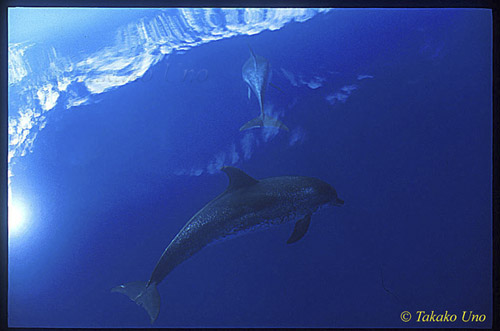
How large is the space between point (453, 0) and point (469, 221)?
9.26 ft

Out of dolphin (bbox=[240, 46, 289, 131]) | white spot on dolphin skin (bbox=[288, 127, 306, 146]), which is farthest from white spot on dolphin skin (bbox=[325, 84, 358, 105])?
dolphin (bbox=[240, 46, 289, 131])

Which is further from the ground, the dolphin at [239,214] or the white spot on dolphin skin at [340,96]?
the white spot on dolphin skin at [340,96]

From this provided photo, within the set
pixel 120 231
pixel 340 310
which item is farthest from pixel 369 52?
pixel 120 231

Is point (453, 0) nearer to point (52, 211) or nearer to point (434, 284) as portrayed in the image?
point (434, 284)

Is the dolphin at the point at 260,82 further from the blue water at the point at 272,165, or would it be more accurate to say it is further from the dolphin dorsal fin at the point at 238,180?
the dolphin dorsal fin at the point at 238,180

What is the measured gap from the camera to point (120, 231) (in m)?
3.95

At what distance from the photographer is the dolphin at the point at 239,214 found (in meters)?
2.66

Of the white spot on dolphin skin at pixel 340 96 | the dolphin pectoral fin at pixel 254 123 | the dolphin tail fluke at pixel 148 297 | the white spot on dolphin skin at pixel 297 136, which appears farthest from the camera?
the white spot on dolphin skin at pixel 340 96

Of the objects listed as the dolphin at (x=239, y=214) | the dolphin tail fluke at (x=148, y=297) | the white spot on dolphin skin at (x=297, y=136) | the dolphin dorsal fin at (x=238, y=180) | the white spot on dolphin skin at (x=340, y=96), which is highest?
the white spot on dolphin skin at (x=340, y=96)

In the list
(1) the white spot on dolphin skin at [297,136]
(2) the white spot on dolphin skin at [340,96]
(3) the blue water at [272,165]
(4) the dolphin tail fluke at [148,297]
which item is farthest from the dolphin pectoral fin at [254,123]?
(4) the dolphin tail fluke at [148,297]

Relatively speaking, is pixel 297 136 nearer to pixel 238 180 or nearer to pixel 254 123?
pixel 254 123

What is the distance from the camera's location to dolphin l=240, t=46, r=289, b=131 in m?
3.62

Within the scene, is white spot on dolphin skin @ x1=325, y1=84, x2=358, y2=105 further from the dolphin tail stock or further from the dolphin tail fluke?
the dolphin tail fluke

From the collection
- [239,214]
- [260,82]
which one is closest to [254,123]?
[260,82]
